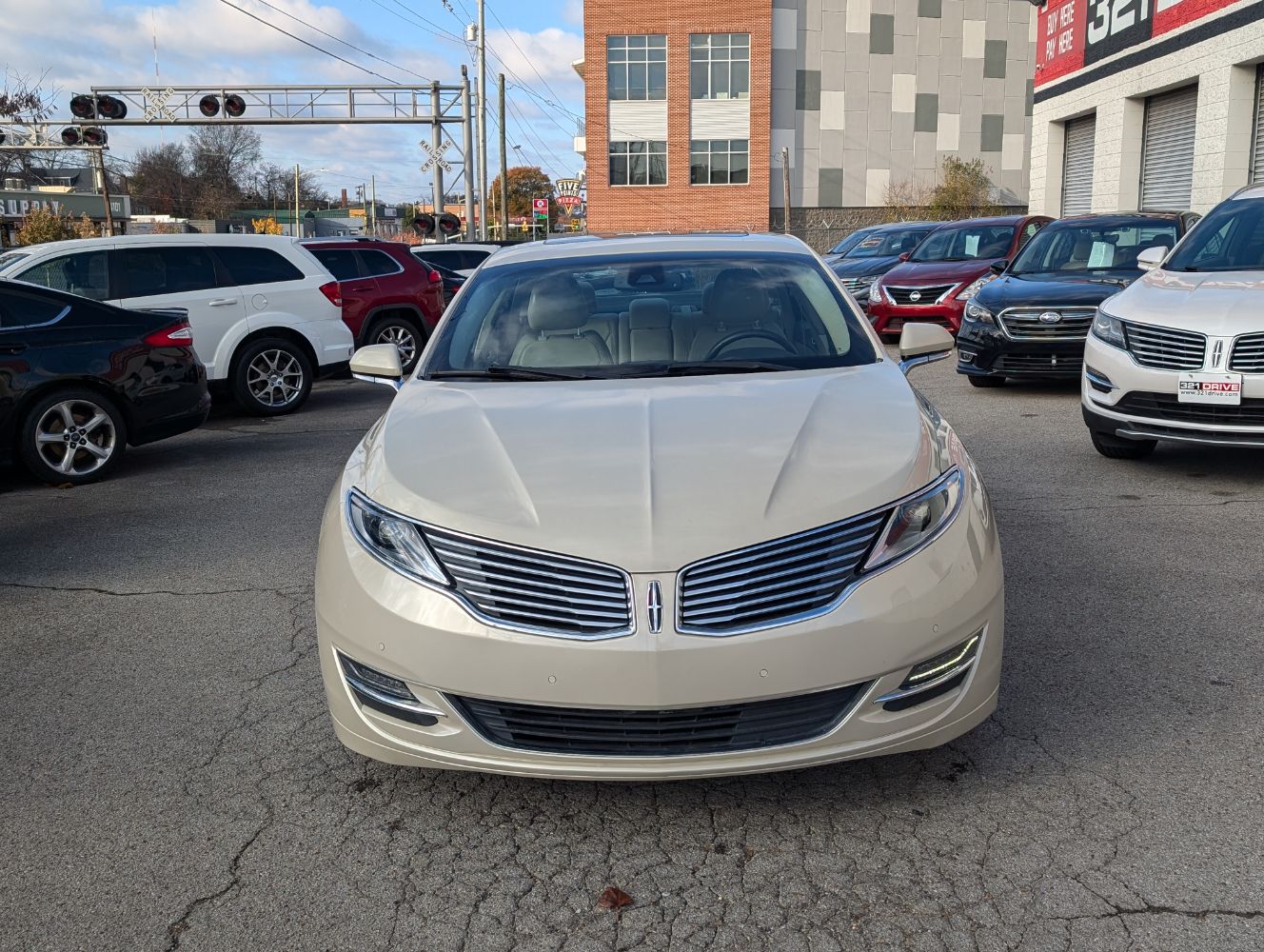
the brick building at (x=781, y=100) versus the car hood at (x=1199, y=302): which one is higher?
the brick building at (x=781, y=100)

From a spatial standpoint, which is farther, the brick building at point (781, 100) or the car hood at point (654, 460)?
the brick building at point (781, 100)

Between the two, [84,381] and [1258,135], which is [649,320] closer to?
[84,381]

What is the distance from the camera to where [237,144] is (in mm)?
82125

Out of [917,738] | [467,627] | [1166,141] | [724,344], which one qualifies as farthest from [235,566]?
[1166,141]

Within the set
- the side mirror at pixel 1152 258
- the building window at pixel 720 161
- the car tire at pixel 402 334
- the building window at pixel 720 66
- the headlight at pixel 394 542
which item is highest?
the building window at pixel 720 66

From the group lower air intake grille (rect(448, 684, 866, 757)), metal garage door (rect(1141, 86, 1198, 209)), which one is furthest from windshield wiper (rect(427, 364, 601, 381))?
metal garage door (rect(1141, 86, 1198, 209))

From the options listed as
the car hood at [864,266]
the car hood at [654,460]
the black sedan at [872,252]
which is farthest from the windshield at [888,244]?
the car hood at [654,460]

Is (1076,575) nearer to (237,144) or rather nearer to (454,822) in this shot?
(454,822)

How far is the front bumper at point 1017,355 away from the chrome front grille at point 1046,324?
54mm

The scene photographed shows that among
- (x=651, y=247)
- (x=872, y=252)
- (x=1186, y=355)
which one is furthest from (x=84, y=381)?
(x=872, y=252)

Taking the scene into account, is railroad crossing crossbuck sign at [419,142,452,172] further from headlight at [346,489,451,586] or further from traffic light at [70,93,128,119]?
headlight at [346,489,451,586]

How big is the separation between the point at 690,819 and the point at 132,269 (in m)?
9.57

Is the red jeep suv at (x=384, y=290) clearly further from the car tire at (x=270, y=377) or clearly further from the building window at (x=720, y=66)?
the building window at (x=720, y=66)

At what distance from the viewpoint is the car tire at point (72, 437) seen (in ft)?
26.9
